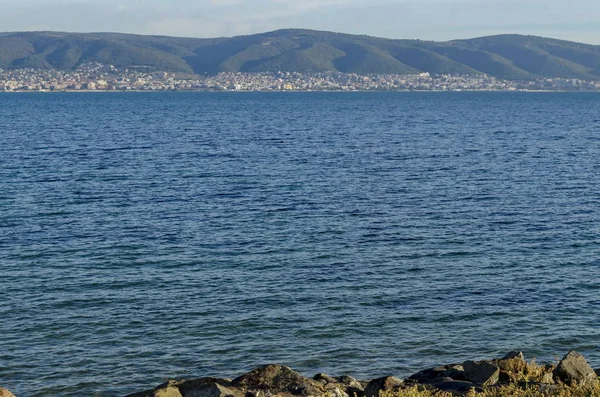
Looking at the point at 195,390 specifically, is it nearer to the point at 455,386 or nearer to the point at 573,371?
the point at 455,386

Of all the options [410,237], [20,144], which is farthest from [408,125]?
[410,237]

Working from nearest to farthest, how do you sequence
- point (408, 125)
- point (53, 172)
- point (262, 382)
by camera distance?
1. point (262, 382)
2. point (53, 172)
3. point (408, 125)

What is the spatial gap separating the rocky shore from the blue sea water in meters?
4.91

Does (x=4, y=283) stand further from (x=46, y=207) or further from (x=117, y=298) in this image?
(x=46, y=207)

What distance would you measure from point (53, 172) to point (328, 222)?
114ft

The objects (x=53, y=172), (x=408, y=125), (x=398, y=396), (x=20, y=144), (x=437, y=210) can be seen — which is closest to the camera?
(x=398, y=396)

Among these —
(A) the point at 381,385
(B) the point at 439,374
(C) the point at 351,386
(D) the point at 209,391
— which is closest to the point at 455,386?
(A) the point at 381,385

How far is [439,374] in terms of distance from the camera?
867 inches

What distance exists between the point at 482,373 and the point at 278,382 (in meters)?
5.18

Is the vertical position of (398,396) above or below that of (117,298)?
above

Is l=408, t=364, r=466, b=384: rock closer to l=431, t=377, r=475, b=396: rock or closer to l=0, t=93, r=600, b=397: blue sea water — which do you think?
l=431, t=377, r=475, b=396: rock

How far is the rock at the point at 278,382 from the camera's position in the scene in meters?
19.2

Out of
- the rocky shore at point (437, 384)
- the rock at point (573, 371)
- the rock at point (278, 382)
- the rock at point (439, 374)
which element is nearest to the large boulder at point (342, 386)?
the rocky shore at point (437, 384)

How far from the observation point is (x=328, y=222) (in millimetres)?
48625
